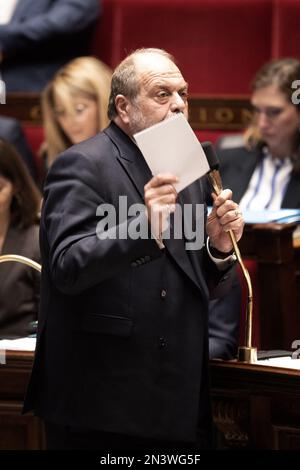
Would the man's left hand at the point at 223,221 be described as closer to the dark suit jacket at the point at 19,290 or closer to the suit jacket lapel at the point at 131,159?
the suit jacket lapel at the point at 131,159

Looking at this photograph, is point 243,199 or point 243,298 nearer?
point 243,298

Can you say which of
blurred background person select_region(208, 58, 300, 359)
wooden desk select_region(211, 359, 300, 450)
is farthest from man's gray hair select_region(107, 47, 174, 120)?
blurred background person select_region(208, 58, 300, 359)

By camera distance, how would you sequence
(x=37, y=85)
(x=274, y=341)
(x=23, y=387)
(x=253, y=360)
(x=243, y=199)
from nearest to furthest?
(x=253, y=360) < (x=23, y=387) < (x=274, y=341) < (x=243, y=199) < (x=37, y=85)

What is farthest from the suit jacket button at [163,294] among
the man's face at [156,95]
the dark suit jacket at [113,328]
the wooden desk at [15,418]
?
the wooden desk at [15,418]

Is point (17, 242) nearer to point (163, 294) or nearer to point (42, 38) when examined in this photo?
point (163, 294)

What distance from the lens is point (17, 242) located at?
1987 mm

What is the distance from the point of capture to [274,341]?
181 cm

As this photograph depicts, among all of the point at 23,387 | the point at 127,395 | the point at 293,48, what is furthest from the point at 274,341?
the point at 293,48

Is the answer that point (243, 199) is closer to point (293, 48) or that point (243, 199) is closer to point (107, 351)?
point (293, 48)

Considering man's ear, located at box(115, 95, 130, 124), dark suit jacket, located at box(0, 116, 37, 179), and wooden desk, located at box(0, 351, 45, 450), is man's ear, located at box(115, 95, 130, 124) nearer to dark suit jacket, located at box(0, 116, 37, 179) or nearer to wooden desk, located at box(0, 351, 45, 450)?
wooden desk, located at box(0, 351, 45, 450)

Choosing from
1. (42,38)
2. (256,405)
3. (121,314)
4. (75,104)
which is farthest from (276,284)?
(42,38)

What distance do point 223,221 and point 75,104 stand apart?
1.35 m

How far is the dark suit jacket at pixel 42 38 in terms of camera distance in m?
2.79

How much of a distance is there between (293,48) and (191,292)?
1.47 m
